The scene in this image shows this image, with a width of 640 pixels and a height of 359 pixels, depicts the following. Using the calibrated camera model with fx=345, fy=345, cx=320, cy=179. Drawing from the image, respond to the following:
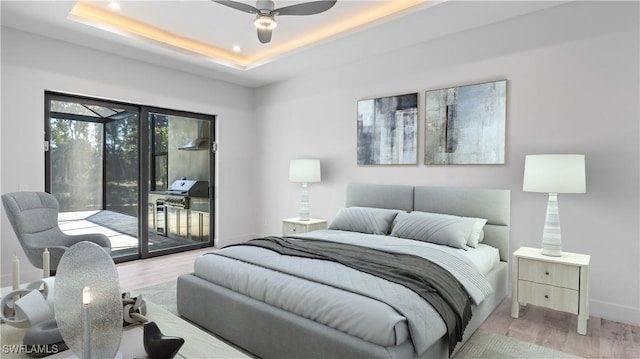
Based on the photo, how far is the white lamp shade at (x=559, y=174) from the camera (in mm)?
2654

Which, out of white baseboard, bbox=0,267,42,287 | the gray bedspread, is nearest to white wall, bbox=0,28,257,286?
white baseboard, bbox=0,267,42,287

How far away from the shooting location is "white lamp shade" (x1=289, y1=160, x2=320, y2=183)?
4664mm

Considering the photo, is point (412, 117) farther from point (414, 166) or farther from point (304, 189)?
point (304, 189)

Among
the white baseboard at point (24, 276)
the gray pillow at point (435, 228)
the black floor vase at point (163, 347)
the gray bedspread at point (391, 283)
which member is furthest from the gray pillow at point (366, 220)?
the white baseboard at point (24, 276)

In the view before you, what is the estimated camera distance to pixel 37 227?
3.28m

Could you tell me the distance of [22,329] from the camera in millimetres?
1529

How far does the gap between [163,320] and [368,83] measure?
365cm

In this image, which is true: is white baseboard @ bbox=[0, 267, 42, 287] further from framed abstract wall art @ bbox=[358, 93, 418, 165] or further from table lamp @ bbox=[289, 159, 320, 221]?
framed abstract wall art @ bbox=[358, 93, 418, 165]

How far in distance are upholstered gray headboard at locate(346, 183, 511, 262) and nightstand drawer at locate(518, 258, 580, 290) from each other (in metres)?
0.54

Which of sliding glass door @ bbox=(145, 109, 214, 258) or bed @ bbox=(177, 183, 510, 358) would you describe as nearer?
bed @ bbox=(177, 183, 510, 358)

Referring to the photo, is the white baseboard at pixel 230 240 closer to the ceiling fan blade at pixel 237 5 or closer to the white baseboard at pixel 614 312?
the ceiling fan blade at pixel 237 5

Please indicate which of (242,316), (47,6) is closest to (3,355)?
(242,316)

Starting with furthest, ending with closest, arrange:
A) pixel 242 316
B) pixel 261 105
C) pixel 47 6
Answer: pixel 261 105, pixel 47 6, pixel 242 316

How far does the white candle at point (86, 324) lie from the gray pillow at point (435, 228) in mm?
2733
